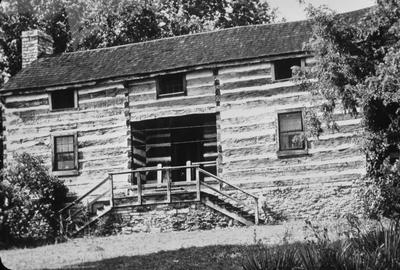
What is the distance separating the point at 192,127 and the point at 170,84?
2.20 metres

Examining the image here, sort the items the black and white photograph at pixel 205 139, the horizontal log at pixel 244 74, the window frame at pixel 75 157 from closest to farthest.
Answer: the black and white photograph at pixel 205 139
the horizontal log at pixel 244 74
the window frame at pixel 75 157

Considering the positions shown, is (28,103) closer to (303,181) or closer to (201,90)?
(201,90)

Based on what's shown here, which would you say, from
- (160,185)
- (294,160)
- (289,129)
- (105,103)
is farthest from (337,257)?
(105,103)

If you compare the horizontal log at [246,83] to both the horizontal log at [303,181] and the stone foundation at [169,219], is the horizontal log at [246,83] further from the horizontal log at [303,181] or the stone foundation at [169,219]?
the stone foundation at [169,219]

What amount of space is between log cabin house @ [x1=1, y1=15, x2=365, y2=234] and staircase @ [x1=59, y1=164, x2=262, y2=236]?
0.18 feet

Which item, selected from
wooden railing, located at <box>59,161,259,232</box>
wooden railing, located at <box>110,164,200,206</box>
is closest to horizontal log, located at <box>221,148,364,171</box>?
wooden railing, located at <box>59,161,259,232</box>

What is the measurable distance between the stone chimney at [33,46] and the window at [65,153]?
5.34 m

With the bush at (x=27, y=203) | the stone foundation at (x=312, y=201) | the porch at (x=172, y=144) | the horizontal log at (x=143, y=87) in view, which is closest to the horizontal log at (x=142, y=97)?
the horizontal log at (x=143, y=87)

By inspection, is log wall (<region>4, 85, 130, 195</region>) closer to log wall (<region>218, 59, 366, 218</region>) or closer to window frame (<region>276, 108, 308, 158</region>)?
log wall (<region>218, 59, 366, 218</region>)

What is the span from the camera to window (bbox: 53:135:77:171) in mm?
24016

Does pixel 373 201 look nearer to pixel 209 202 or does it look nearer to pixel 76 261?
pixel 209 202

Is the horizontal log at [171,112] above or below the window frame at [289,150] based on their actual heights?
above

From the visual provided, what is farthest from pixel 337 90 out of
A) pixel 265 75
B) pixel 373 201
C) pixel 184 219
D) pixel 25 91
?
pixel 25 91

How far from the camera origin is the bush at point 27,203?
20.5 metres
